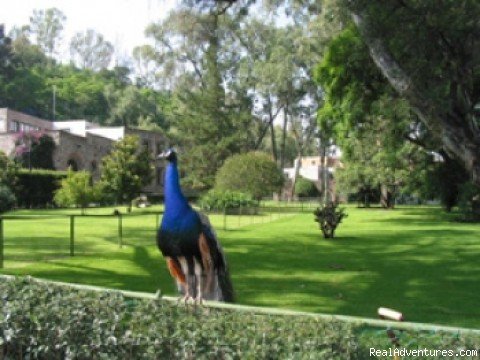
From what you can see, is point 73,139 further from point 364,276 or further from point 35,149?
point 364,276

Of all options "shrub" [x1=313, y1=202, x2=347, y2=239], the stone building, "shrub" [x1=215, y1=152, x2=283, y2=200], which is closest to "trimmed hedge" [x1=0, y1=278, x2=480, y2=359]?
"shrub" [x1=313, y1=202, x2=347, y2=239]

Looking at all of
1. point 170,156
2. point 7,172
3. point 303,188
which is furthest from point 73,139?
point 170,156

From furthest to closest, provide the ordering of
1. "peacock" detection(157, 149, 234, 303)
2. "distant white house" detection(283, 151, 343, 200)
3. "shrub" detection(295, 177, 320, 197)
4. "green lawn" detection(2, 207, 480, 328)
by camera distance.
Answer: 1. "distant white house" detection(283, 151, 343, 200)
2. "shrub" detection(295, 177, 320, 197)
3. "green lawn" detection(2, 207, 480, 328)
4. "peacock" detection(157, 149, 234, 303)

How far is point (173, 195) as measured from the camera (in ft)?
15.4

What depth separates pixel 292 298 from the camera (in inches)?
359

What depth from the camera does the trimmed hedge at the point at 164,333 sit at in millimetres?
3453

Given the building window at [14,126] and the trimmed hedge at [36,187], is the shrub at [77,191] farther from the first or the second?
the building window at [14,126]

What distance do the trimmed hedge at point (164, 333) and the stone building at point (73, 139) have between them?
3742 cm

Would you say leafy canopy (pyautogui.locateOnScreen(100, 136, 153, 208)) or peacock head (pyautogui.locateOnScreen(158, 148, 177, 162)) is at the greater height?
leafy canopy (pyautogui.locateOnScreen(100, 136, 153, 208))

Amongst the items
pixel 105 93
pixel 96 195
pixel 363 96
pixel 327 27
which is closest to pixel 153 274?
pixel 363 96

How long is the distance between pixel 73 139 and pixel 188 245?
4616cm

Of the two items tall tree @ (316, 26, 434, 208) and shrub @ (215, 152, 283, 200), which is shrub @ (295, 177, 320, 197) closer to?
shrub @ (215, 152, 283, 200)

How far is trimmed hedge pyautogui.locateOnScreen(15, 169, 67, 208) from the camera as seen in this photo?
126 ft

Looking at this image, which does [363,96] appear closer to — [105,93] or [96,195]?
[96,195]
